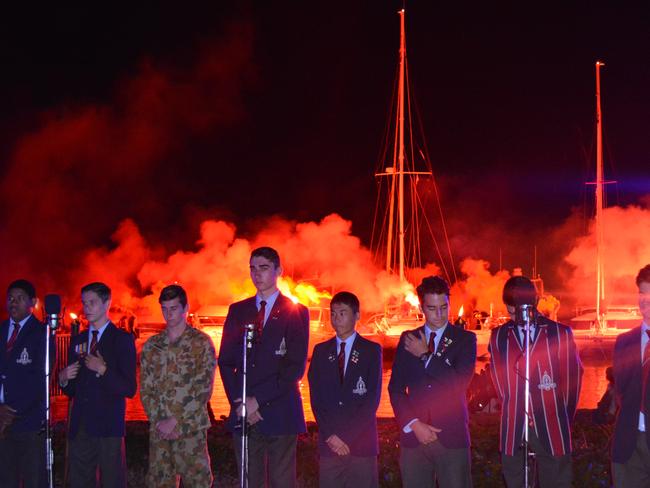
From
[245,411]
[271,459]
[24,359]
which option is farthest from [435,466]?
[24,359]

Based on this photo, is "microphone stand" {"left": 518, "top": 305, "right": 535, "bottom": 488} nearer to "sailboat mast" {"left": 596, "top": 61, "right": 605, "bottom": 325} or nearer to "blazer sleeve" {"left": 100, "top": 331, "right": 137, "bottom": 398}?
"blazer sleeve" {"left": 100, "top": 331, "right": 137, "bottom": 398}

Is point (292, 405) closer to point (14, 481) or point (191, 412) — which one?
point (191, 412)

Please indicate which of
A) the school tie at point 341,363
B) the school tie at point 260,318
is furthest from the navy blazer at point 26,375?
the school tie at point 341,363

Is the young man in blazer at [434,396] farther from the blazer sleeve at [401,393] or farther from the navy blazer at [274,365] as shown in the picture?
the navy blazer at [274,365]

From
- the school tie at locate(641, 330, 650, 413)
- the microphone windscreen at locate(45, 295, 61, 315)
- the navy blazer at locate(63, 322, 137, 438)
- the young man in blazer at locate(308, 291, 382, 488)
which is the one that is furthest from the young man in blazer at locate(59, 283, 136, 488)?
the school tie at locate(641, 330, 650, 413)

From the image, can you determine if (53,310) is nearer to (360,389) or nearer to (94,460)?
(94,460)

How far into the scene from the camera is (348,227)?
5012 centimetres

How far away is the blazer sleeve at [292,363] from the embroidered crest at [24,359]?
2595 mm

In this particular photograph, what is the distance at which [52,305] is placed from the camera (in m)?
7.30

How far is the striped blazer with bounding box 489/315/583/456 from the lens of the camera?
269 inches

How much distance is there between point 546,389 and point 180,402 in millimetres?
Answer: 3160

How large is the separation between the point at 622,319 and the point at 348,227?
16.5 meters

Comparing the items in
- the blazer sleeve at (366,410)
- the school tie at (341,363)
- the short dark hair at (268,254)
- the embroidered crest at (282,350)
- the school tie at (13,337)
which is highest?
the short dark hair at (268,254)

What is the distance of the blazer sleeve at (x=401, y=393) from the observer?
7063mm
